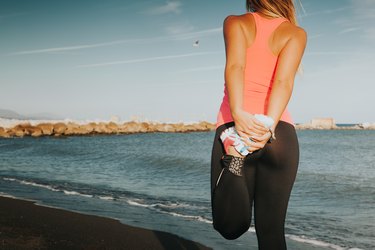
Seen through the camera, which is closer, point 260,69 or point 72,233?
point 260,69

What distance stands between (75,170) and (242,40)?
47.5 feet

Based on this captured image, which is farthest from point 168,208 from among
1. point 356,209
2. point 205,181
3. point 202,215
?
point 205,181

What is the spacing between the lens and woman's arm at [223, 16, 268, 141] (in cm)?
202

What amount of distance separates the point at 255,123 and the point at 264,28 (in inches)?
22.5

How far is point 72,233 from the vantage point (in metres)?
5.57

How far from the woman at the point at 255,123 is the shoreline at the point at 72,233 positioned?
3286 mm

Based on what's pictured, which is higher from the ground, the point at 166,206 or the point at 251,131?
the point at 251,131

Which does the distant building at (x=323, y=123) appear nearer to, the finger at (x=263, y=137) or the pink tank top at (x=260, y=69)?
the pink tank top at (x=260, y=69)

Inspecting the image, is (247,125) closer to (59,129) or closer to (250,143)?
(250,143)

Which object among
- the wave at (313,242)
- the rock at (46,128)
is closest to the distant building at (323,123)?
the rock at (46,128)

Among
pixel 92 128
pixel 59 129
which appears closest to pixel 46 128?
pixel 59 129

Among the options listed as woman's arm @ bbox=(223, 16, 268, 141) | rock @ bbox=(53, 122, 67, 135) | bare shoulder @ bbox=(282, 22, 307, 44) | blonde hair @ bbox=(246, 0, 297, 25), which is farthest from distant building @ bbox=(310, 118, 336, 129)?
woman's arm @ bbox=(223, 16, 268, 141)

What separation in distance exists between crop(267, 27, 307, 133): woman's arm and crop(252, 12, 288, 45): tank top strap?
11 centimetres

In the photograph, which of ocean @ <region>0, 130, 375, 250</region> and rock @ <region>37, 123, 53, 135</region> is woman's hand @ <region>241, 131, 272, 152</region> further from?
rock @ <region>37, 123, 53, 135</region>
